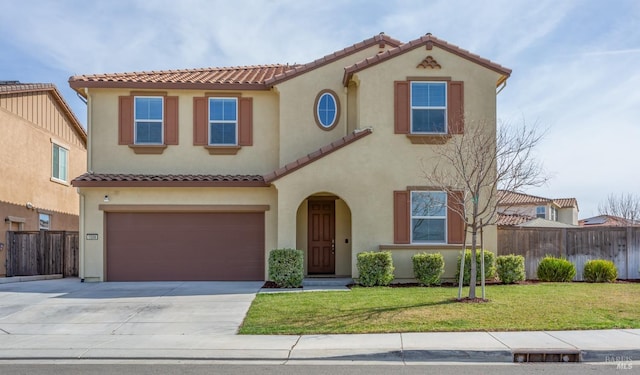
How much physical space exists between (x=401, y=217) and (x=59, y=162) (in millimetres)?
15706

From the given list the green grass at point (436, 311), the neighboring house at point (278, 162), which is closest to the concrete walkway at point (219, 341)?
the green grass at point (436, 311)

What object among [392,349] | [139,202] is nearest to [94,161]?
[139,202]

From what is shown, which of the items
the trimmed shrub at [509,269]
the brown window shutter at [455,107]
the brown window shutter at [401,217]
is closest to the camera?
the trimmed shrub at [509,269]

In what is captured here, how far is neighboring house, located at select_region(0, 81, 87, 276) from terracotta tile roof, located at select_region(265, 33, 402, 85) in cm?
1002

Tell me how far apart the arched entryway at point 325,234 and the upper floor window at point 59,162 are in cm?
1217

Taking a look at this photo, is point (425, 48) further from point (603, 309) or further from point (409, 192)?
point (603, 309)

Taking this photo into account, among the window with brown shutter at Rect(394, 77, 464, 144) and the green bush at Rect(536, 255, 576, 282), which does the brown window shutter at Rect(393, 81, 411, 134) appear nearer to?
the window with brown shutter at Rect(394, 77, 464, 144)

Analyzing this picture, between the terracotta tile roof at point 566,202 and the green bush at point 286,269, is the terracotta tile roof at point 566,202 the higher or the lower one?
the higher one

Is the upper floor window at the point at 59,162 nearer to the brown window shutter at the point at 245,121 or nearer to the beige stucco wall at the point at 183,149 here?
the beige stucco wall at the point at 183,149

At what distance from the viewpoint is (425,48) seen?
1641 centimetres

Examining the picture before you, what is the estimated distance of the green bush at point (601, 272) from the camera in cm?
1634

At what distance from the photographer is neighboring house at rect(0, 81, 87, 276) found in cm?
2016

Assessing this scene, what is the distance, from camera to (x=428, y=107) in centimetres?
1644

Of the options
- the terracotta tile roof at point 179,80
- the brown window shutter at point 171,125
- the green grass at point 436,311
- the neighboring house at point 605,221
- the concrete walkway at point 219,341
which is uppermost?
the terracotta tile roof at point 179,80
